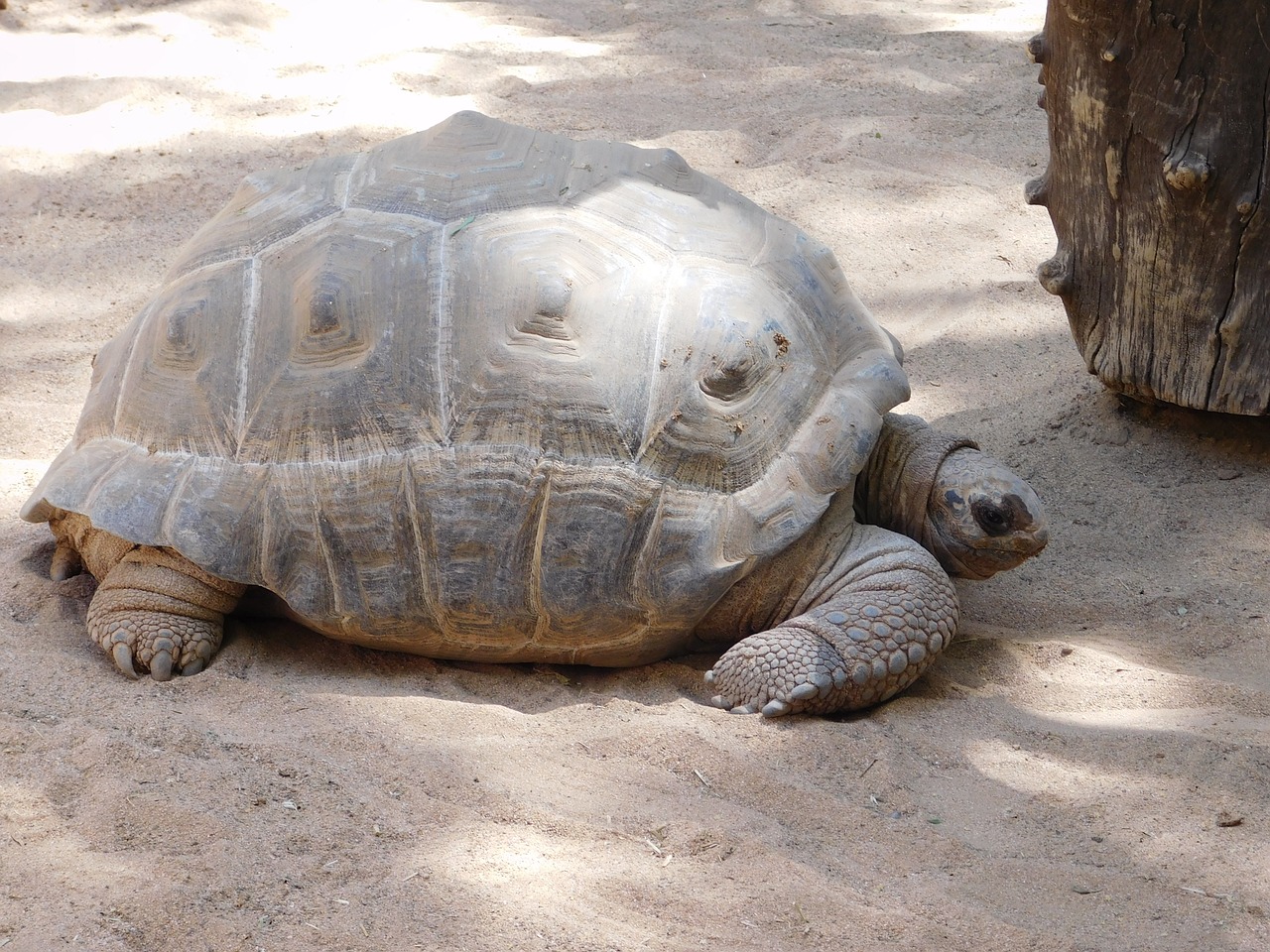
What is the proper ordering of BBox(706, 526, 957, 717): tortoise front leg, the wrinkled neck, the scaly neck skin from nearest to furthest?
BBox(706, 526, 957, 717): tortoise front leg < the scaly neck skin < the wrinkled neck

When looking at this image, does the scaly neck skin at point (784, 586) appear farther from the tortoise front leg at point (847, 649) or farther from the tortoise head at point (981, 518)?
the tortoise head at point (981, 518)

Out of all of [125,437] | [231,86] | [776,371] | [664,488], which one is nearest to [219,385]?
[125,437]

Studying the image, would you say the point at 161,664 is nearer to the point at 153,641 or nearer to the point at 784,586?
the point at 153,641

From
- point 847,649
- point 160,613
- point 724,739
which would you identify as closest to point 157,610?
point 160,613

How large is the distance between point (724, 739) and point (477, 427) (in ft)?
3.13

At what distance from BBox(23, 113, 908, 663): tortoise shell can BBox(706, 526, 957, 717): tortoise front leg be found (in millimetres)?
206

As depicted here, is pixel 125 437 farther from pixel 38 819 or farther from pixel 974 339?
pixel 974 339

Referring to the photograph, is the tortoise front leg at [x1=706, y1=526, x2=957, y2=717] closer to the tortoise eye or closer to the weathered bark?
the tortoise eye

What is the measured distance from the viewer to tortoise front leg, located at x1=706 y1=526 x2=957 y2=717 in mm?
3115

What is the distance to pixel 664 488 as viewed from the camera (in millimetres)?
3197

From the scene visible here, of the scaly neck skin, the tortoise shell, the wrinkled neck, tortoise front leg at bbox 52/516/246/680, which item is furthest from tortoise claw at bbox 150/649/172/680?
the wrinkled neck

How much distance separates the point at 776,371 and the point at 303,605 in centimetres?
135

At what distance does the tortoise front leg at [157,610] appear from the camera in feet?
10.7

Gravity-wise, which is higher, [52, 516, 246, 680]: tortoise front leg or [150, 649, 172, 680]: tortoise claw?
[52, 516, 246, 680]: tortoise front leg
